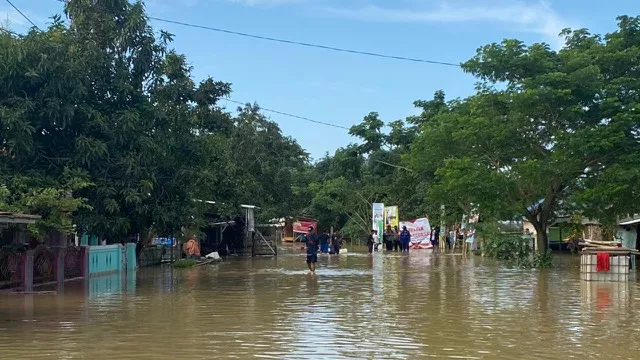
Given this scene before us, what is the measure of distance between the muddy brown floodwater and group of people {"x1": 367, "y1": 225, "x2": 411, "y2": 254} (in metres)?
22.0

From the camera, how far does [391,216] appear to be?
4572 cm

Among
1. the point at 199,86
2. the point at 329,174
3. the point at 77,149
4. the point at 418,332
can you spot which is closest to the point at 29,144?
the point at 77,149

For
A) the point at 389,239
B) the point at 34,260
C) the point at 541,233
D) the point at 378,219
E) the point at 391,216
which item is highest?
the point at 391,216

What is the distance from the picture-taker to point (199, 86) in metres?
22.6

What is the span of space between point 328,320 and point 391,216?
34.1 meters

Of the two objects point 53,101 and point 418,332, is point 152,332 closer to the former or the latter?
point 418,332

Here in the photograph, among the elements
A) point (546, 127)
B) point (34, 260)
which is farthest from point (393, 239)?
point (34, 260)

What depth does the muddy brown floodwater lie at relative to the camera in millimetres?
9195

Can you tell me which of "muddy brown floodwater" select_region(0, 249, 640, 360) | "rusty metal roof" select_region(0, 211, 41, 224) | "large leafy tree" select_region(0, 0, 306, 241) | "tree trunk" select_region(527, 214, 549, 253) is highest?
"large leafy tree" select_region(0, 0, 306, 241)

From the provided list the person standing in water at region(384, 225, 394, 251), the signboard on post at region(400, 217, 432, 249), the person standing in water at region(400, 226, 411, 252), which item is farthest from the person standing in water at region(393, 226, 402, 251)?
the signboard on post at region(400, 217, 432, 249)

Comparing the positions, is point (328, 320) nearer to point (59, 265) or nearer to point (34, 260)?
point (34, 260)

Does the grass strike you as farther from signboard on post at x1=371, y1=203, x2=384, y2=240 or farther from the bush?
signboard on post at x1=371, y1=203, x2=384, y2=240

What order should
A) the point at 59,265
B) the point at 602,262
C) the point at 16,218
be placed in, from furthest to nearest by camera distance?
the point at 602,262 < the point at 59,265 < the point at 16,218

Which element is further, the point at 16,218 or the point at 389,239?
the point at 389,239
